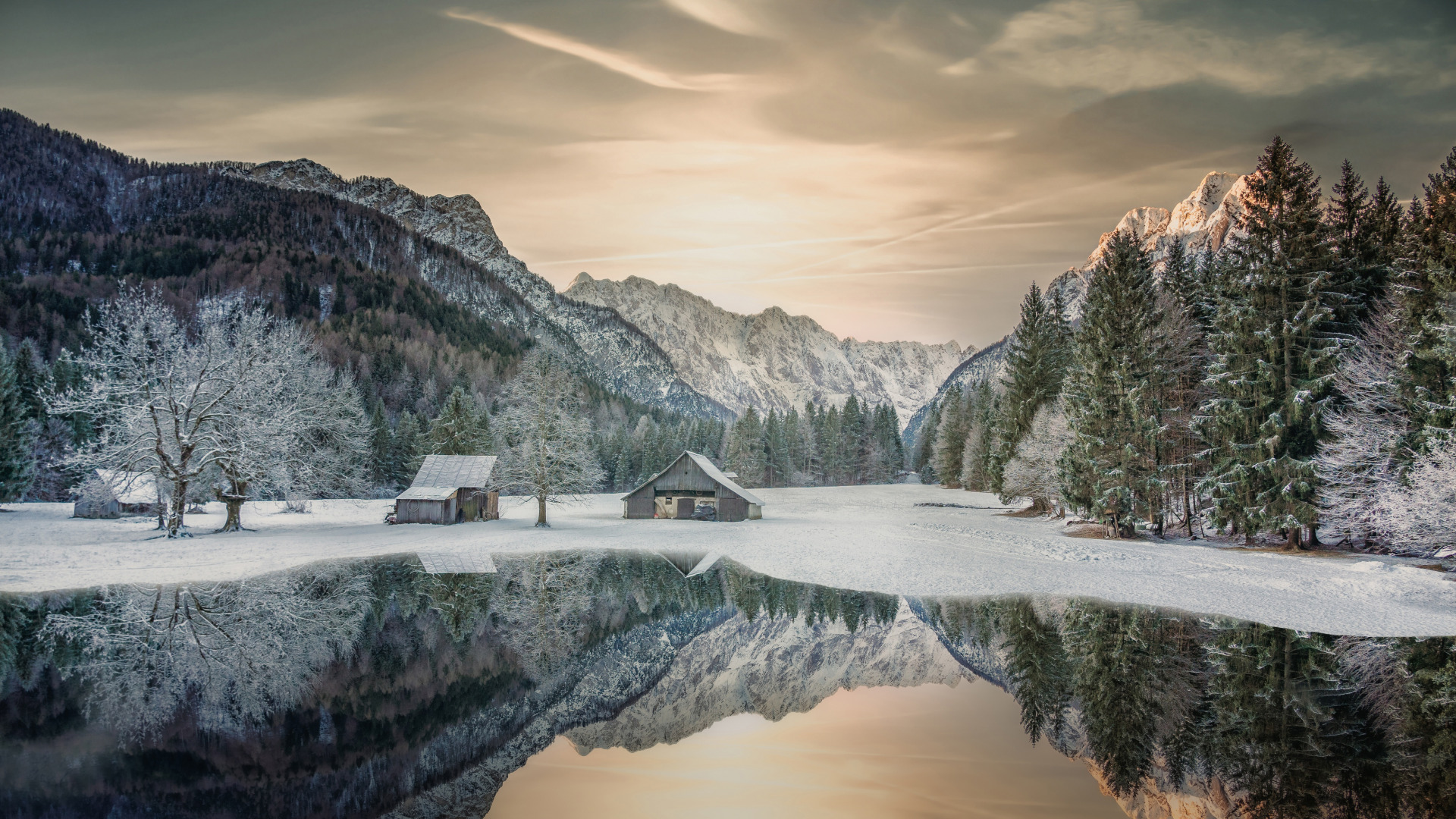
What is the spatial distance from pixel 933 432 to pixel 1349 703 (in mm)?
114349

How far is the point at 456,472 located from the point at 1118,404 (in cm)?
4199

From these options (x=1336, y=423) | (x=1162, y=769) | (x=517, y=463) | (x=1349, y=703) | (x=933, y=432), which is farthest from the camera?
(x=933, y=432)

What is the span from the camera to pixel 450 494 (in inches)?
1929

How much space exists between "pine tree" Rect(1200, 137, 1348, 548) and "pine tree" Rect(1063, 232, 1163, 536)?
447 cm

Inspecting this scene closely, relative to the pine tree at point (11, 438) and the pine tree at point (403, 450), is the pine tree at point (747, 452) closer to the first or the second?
the pine tree at point (403, 450)

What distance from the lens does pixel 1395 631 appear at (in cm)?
1722

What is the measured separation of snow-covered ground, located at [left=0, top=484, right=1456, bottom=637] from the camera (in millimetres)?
20906

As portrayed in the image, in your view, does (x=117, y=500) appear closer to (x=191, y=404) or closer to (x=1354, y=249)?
(x=191, y=404)

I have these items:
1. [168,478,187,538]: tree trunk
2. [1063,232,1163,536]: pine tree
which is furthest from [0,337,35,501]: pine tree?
[1063,232,1163,536]: pine tree

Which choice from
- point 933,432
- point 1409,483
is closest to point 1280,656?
point 1409,483

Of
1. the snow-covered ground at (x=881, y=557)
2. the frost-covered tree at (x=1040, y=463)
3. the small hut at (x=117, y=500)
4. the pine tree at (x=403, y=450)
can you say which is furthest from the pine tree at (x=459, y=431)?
the frost-covered tree at (x=1040, y=463)

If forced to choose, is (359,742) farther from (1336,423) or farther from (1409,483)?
(1336,423)

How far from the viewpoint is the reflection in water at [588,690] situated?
30.0ft

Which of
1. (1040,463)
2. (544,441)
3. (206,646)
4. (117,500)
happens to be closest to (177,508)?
(544,441)
